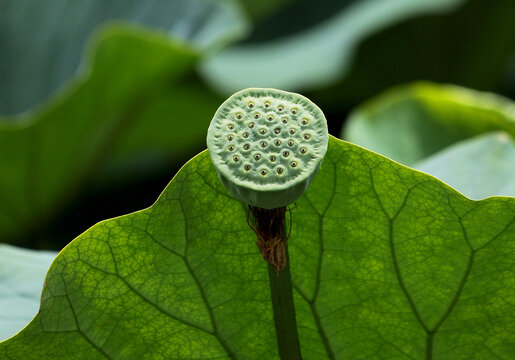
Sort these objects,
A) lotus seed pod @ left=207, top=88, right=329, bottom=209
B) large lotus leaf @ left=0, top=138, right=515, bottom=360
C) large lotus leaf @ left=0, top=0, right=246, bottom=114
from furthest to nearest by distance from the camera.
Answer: large lotus leaf @ left=0, top=0, right=246, bottom=114, large lotus leaf @ left=0, top=138, right=515, bottom=360, lotus seed pod @ left=207, top=88, right=329, bottom=209

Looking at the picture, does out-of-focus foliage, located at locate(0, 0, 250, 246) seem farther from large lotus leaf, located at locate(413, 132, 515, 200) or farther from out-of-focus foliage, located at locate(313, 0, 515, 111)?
large lotus leaf, located at locate(413, 132, 515, 200)

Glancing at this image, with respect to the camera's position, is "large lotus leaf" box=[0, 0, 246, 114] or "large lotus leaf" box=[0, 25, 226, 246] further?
"large lotus leaf" box=[0, 0, 246, 114]

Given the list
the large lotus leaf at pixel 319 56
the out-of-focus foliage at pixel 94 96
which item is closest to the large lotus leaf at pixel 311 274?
the out-of-focus foliage at pixel 94 96

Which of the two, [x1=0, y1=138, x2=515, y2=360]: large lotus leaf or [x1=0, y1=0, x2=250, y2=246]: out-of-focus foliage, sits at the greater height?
[x1=0, y1=138, x2=515, y2=360]: large lotus leaf

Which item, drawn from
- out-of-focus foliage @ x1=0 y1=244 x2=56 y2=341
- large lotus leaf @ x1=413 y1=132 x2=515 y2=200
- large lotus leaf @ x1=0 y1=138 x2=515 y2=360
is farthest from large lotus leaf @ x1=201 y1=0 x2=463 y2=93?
large lotus leaf @ x1=0 y1=138 x2=515 y2=360

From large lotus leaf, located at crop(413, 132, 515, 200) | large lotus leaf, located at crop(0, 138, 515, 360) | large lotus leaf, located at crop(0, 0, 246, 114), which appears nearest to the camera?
large lotus leaf, located at crop(0, 138, 515, 360)

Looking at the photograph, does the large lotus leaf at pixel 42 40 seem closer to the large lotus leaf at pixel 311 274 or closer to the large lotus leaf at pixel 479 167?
the large lotus leaf at pixel 479 167

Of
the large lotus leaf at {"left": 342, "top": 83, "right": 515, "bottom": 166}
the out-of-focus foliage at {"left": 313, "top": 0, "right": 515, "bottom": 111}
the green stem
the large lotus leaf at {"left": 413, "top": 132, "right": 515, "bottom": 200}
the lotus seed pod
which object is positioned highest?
the lotus seed pod

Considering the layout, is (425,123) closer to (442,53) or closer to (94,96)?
(94,96)
